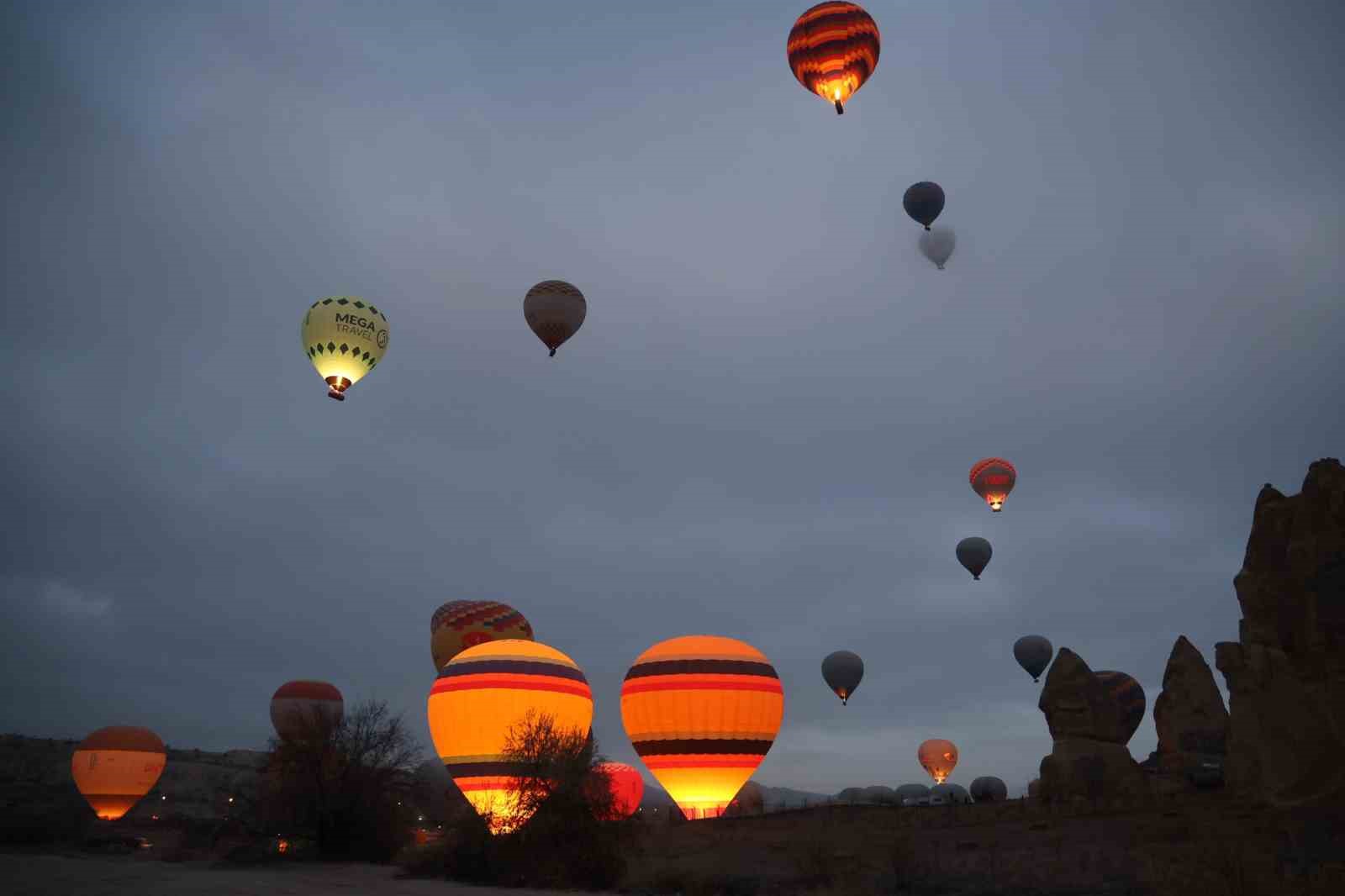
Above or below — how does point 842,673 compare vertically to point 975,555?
below

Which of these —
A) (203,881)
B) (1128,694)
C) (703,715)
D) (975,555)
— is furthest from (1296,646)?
(975,555)

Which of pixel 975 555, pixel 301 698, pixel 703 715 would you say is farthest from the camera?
pixel 975 555

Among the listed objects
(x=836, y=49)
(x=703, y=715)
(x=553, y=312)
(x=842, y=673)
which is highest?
(x=836, y=49)

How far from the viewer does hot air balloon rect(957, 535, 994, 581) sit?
5938cm

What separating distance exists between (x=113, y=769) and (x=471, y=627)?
820 inches

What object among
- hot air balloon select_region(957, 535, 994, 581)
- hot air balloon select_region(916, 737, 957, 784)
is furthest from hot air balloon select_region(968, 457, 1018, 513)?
hot air balloon select_region(916, 737, 957, 784)

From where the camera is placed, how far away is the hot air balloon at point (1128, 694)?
43.3m

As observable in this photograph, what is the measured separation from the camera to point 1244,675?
11547 mm

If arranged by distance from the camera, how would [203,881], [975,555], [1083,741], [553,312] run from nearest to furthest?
[203,881]
[1083,741]
[553,312]
[975,555]

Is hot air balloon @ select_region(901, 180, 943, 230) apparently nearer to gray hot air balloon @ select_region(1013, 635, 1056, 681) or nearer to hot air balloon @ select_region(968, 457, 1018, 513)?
hot air balloon @ select_region(968, 457, 1018, 513)

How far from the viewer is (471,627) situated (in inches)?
1777

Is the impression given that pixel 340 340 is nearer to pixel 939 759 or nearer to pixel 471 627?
pixel 471 627

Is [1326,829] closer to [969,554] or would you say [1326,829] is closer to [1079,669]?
[1079,669]

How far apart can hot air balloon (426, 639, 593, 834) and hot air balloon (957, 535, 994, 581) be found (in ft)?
115
